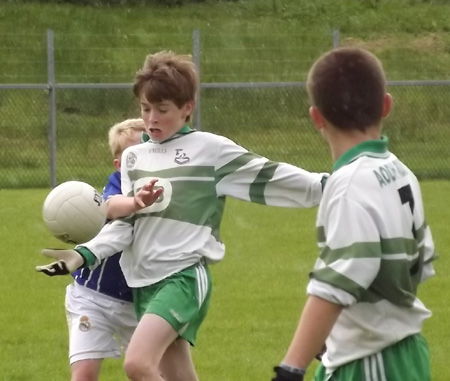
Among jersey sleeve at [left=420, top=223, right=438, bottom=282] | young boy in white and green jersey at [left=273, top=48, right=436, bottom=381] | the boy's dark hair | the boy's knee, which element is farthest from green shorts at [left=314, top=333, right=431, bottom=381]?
the boy's knee

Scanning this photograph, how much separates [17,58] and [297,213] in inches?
467

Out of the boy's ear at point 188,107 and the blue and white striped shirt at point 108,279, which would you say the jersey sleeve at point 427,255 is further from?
the blue and white striped shirt at point 108,279

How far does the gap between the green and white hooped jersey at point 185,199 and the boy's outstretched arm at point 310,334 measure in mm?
1757

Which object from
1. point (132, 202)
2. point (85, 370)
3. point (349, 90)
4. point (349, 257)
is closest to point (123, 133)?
point (132, 202)

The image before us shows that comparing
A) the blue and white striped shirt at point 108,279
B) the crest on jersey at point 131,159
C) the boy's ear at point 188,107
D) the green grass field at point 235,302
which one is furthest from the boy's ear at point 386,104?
the green grass field at point 235,302

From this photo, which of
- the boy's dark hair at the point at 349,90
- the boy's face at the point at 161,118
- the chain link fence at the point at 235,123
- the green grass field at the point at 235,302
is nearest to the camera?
the boy's dark hair at the point at 349,90

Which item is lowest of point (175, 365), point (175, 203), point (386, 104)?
point (175, 365)

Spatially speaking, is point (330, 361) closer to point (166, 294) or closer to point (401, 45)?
point (166, 294)

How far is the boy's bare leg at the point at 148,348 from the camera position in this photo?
491 centimetres

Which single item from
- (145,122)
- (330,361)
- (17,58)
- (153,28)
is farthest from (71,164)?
(330,361)

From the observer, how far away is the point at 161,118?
17.3ft

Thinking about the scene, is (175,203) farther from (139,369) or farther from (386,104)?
(386,104)

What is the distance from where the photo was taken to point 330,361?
12.0 feet

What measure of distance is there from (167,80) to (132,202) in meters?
0.58
